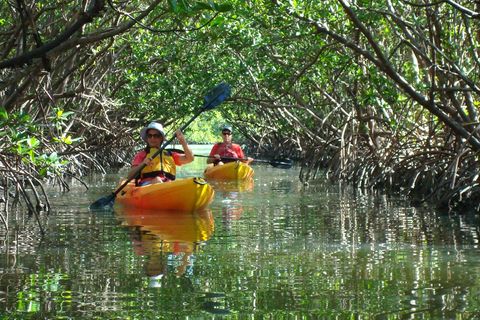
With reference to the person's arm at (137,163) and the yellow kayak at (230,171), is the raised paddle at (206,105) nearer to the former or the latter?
the person's arm at (137,163)

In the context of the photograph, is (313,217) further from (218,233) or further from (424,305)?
(424,305)

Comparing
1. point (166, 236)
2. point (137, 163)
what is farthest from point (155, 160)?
point (166, 236)

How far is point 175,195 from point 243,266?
14.7 feet

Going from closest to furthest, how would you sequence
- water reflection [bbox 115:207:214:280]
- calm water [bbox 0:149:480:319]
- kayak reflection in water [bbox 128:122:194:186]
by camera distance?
calm water [bbox 0:149:480:319] < water reflection [bbox 115:207:214:280] < kayak reflection in water [bbox 128:122:194:186]

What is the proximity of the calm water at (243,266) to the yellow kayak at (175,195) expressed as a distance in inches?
5.0

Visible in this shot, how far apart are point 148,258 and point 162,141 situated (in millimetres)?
4917

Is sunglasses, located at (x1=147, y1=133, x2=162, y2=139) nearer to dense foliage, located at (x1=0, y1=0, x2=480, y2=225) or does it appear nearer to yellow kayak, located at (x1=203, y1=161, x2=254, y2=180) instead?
dense foliage, located at (x1=0, y1=0, x2=480, y2=225)

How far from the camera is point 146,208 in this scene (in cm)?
1097

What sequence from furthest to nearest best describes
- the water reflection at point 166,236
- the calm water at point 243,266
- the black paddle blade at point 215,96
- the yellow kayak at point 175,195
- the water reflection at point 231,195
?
the black paddle blade at point 215,96 → the yellow kayak at point 175,195 → the water reflection at point 231,195 → the water reflection at point 166,236 → the calm water at point 243,266

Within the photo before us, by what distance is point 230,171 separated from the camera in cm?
1844

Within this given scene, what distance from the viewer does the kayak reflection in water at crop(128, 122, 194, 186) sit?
1136 cm

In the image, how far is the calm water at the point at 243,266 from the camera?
4.89 metres

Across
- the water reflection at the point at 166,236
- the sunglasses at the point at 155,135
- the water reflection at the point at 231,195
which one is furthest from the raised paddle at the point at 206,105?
the water reflection at the point at 231,195

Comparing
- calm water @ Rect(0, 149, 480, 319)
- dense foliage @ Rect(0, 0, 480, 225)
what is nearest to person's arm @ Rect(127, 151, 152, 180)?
dense foliage @ Rect(0, 0, 480, 225)
